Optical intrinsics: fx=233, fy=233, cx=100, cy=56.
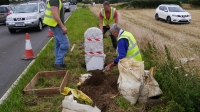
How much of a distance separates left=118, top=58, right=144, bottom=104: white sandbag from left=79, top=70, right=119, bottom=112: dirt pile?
36cm

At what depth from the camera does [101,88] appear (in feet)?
15.7

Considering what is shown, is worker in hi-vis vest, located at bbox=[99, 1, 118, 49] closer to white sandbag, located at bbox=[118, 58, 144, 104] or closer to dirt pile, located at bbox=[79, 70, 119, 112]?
dirt pile, located at bbox=[79, 70, 119, 112]

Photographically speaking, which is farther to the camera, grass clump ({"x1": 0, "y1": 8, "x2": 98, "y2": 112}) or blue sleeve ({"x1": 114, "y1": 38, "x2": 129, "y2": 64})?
blue sleeve ({"x1": 114, "y1": 38, "x2": 129, "y2": 64})

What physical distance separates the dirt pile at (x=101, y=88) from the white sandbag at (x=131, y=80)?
36 centimetres

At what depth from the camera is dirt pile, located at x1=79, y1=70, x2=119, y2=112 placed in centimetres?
426

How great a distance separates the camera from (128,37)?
4691 millimetres

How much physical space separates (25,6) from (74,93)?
41.1 ft

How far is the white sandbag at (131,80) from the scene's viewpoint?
4008 mm

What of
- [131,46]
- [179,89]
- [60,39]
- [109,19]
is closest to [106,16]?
[109,19]

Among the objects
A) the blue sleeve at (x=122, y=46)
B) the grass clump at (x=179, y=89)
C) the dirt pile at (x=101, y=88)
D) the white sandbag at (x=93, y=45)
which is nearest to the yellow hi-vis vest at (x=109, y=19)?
the white sandbag at (x=93, y=45)

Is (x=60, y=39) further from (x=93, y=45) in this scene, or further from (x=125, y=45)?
(x=125, y=45)

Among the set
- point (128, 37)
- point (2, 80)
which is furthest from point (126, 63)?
point (2, 80)

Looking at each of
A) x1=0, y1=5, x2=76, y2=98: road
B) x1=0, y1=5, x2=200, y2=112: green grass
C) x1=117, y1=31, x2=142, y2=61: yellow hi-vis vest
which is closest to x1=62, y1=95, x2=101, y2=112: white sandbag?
x1=0, y1=5, x2=200, y2=112: green grass

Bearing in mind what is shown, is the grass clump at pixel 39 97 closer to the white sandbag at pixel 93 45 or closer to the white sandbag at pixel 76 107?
the white sandbag at pixel 76 107
